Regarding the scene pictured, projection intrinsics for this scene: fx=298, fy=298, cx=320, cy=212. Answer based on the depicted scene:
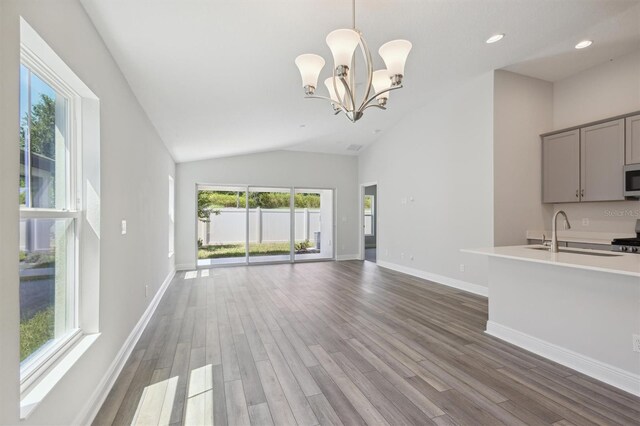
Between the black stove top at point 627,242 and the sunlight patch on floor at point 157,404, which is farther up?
the black stove top at point 627,242

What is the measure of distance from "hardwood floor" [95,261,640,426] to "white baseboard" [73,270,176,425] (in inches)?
2.3

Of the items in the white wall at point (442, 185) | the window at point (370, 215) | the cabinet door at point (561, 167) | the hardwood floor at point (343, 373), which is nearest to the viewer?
the hardwood floor at point (343, 373)

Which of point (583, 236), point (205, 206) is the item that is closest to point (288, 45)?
point (583, 236)

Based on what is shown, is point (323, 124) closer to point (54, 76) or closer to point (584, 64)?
point (584, 64)

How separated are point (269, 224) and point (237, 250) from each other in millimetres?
1020

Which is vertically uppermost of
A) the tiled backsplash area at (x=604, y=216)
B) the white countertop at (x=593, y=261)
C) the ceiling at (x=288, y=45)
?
the ceiling at (x=288, y=45)

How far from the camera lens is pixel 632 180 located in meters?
3.72

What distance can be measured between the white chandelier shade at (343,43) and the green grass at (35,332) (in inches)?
92.1

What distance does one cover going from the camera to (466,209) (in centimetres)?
481

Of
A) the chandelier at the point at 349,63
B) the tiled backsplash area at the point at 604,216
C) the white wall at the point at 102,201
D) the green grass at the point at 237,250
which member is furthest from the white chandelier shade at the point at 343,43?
the green grass at the point at 237,250

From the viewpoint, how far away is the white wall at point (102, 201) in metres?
1.10

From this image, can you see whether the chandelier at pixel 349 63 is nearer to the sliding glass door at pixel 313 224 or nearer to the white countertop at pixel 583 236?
the white countertop at pixel 583 236

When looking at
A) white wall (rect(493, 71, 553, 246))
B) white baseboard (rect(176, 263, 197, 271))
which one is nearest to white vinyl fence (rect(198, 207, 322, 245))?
white baseboard (rect(176, 263, 197, 271))

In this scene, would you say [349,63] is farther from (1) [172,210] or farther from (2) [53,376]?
(1) [172,210]
